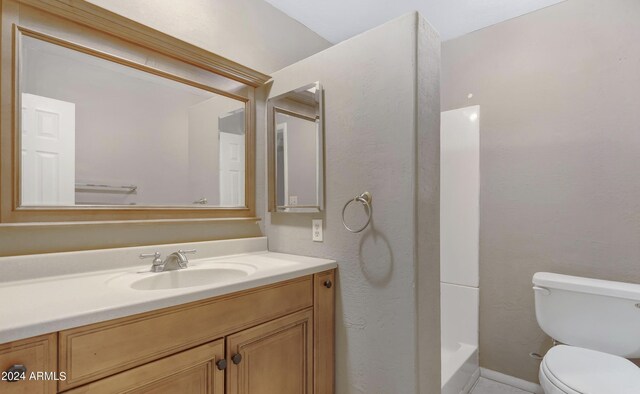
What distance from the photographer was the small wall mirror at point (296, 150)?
1.55 metres

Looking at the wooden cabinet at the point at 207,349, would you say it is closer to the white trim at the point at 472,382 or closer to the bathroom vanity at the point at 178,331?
the bathroom vanity at the point at 178,331

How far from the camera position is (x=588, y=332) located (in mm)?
1641

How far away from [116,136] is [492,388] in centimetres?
261

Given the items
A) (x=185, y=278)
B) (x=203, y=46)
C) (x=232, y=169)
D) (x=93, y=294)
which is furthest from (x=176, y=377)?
(x=203, y=46)

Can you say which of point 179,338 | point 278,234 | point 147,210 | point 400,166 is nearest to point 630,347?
point 400,166

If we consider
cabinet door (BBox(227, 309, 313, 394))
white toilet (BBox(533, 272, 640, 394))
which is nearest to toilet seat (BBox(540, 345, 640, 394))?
white toilet (BBox(533, 272, 640, 394))

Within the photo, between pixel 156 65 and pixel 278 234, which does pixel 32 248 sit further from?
pixel 278 234

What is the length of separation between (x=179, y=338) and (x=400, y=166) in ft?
3.25

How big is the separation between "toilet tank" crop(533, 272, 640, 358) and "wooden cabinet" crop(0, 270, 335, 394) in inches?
50.8

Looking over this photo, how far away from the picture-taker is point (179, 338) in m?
0.92

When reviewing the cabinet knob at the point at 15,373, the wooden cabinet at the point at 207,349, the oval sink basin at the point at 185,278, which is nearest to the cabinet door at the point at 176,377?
the wooden cabinet at the point at 207,349

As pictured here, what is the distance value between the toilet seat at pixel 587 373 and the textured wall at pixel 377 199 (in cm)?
54

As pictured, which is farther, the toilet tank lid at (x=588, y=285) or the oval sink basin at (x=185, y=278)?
the toilet tank lid at (x=588, y=285)

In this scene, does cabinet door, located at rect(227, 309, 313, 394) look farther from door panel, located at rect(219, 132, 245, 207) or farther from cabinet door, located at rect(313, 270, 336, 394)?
door panel, located at rect(219, 132, 245, 207)
